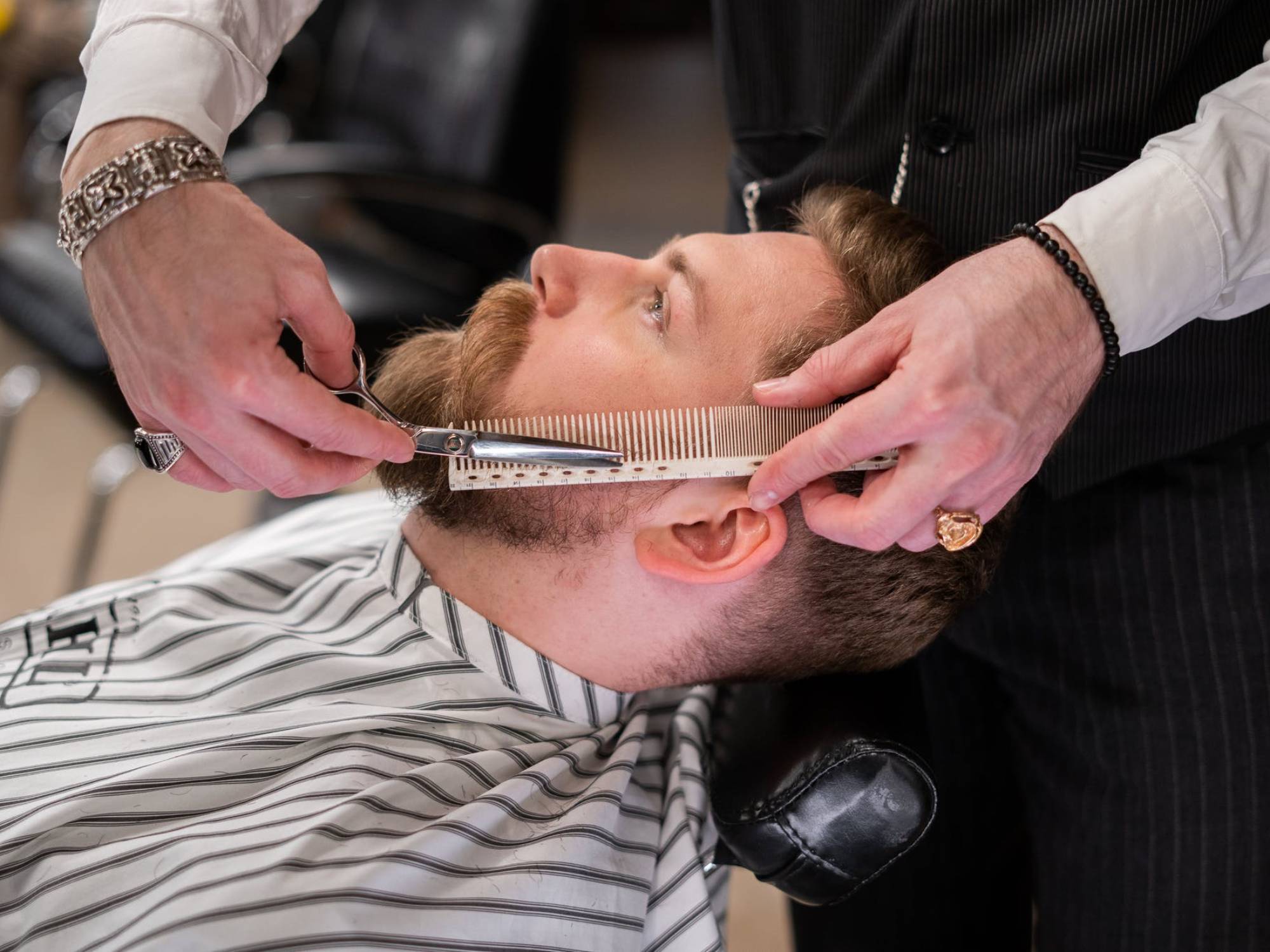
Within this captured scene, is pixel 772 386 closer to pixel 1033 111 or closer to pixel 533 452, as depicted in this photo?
pixel 533 452

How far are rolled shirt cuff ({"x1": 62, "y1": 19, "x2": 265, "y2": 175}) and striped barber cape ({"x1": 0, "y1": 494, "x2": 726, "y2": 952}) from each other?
0.70 meters

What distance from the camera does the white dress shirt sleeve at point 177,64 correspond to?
3.99 ft

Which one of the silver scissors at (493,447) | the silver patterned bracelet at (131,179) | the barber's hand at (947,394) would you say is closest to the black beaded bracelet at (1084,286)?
the barber's hand at (947,394)

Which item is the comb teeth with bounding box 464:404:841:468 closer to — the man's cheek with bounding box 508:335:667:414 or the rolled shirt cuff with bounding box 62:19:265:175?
the man's cheek with bounding box 508:335:667:414

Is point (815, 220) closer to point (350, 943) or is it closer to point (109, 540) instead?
point (350, 943)

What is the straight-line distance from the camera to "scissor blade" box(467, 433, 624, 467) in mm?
1245

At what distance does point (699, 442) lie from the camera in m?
1.29

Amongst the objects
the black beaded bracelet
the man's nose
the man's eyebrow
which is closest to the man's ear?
the man's eyebrow

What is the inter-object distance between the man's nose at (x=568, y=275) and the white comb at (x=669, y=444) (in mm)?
226

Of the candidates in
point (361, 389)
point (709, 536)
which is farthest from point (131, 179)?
point (709, 536)

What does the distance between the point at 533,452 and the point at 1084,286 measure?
0.67m

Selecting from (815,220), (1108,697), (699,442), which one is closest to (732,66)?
(815,220)

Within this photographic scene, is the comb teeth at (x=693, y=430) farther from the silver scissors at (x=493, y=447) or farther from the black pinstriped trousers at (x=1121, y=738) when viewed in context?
the black pinstriped trousers at (x=1121, y=738)

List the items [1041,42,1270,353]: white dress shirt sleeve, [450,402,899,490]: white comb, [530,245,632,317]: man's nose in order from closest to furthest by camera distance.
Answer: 1. [1041,42,1270,353]: white dress shirt sleeve
2. [450,402,899,490]: white comb
3. [530,245,632,317]: man's nose
